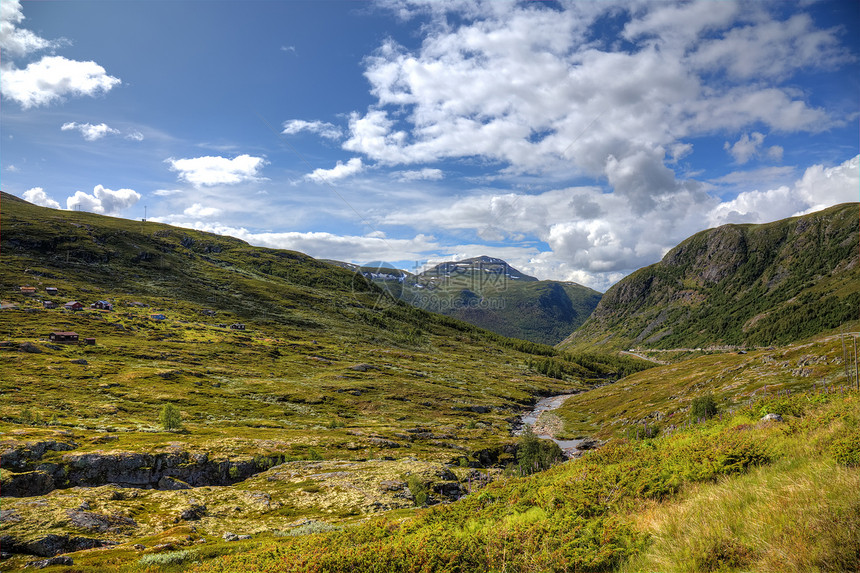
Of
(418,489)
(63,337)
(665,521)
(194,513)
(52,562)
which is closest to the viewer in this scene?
(665,521)

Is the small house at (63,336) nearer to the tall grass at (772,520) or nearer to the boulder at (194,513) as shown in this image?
the boulder at (194,513)

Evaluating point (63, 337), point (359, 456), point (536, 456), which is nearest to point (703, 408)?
point (536, 456)

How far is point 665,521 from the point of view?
9930 mm

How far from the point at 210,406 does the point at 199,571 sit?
10706 cm

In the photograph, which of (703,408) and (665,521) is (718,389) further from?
(665,521)

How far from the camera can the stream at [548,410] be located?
9814 centimetres

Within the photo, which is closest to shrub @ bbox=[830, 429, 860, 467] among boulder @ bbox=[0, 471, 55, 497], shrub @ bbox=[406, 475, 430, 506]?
shrub @ bbox=[406, 475, 430, 506]

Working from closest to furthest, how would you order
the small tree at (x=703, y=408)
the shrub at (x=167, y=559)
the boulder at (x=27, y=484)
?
the shrub at (x=167, y=559), the boulder at (x=27, y=484), the small tree at (x=703, y=408)

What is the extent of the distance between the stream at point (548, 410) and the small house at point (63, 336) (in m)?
168

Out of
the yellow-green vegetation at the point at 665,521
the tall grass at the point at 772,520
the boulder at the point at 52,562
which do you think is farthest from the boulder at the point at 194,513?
the tall grass at the point at 772,520

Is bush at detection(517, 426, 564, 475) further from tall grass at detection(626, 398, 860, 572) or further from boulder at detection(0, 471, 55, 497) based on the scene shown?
boulder at detection(0, 471, 55, 497)

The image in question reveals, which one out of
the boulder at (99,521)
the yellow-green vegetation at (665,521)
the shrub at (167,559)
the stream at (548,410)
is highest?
the yellow-green vegetation at (665,521)

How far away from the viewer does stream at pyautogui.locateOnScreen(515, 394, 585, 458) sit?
322ft

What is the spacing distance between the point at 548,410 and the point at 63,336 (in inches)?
7589
